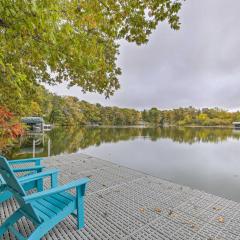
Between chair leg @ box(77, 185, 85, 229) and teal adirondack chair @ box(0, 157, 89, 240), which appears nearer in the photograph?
teal adirondack chair @ box(0, 157, 89, 240)

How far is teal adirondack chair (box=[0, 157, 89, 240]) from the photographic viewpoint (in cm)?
161

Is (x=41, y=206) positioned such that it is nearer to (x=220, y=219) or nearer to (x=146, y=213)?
(x=146, y=213)

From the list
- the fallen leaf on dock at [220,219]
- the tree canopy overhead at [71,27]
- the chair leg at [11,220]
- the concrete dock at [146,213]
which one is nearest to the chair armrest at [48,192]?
the chair leg at [11,220]

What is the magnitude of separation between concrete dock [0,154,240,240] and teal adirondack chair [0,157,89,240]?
0.26 m

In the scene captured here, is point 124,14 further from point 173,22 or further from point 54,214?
point 54,214

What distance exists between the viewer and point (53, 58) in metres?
2.15

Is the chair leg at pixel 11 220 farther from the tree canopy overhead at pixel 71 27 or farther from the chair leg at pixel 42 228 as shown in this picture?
the tree canopy overhead at pixel 71 27

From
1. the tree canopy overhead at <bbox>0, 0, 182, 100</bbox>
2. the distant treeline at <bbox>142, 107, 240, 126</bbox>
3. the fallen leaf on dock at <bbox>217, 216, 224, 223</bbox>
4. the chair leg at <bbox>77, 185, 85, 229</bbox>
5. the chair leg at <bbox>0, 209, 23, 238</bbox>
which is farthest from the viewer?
the distant treeline at <bbox>142, 107, 240, 126</bbox>

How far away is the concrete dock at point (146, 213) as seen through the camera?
2.03 meters

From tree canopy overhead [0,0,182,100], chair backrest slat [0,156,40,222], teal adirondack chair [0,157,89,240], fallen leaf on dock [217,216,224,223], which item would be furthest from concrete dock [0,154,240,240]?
tree canopy overhead [0,0,182,100]

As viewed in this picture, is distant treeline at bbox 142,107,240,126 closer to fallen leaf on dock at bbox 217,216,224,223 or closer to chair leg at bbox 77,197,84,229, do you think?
fallen leaf on dock at bbox 217,216,224,223

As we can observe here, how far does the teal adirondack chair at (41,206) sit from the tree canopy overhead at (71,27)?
3.64ft

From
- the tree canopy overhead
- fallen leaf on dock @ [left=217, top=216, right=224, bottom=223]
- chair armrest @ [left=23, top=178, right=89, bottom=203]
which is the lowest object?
fallen leaf on dock @ [left=217, top=216, right=224, bottom=223]

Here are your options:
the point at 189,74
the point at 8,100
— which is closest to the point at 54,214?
the point at 8,100
